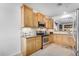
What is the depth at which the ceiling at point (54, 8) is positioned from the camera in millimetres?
1933

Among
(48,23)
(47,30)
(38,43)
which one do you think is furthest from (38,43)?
(48,23)

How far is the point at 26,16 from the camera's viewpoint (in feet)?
6.46

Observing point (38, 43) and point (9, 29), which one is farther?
point (38, 43)

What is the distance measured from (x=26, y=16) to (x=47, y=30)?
465 millimetres

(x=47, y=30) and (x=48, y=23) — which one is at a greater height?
(x=48, y=23)

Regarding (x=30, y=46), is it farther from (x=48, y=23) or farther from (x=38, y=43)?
(x=48, y=23)

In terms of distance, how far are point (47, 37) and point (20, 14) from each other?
2.17 ft

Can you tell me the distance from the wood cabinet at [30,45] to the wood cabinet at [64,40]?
12.6 inches

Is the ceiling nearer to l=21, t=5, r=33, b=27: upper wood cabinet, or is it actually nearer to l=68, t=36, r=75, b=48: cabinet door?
l=21, t=5, r=33, b=27: upper wood cabinet

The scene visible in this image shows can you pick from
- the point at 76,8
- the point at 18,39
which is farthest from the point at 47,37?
the point at 76,8

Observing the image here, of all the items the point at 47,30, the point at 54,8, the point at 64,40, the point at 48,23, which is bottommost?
the point at 64,40

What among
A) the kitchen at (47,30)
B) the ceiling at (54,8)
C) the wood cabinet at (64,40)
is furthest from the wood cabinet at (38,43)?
the ceiling at (54,8)

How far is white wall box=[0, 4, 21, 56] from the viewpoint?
1.90m

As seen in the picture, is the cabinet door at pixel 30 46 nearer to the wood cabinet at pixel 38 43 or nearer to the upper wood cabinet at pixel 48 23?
the wood cabinet at pixel 38 43
